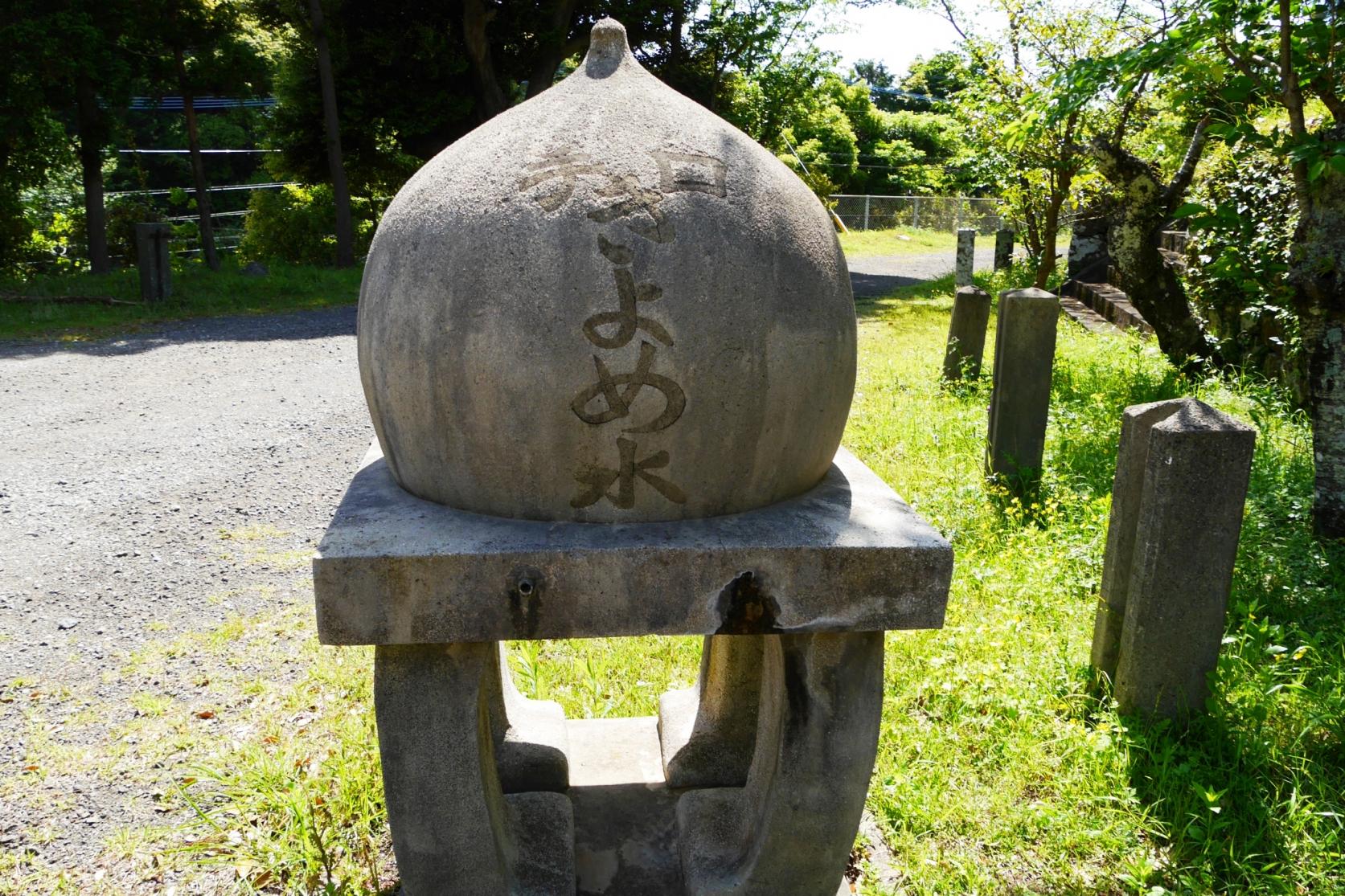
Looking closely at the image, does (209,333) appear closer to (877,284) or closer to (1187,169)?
(1187,169)

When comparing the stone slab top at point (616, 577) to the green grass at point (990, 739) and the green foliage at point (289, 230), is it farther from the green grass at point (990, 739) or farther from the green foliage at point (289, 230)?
the green foliage at point (289, 230)

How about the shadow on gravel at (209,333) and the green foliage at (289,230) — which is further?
the green foliage at (289,230)

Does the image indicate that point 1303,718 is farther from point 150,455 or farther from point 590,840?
point 150,455

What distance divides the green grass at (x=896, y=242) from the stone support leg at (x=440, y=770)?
1899 cm

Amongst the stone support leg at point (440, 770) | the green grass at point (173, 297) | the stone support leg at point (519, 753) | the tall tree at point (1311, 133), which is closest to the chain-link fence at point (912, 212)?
the green grass at point (173, 297)

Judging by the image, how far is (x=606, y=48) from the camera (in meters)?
2.24

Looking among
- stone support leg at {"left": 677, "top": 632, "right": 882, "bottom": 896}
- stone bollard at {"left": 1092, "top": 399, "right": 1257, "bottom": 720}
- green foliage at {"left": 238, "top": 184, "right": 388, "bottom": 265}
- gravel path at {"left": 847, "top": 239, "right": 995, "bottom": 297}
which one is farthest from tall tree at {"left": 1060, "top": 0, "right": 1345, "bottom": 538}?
green foliage at {"left": 238, "top": 184, "right": 388, "bottom": 265}

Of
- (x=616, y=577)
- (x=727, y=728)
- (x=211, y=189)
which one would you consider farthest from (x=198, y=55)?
(x=616, y=577)

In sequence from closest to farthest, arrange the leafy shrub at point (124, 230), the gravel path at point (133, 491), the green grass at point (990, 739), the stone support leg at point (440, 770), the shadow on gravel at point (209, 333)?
the stone support leg at point (440, 770), the green grass at point (990, 739), the gravel path at point (133, 491), the shadow on gravel at point (209, 333), the leafy shrub at point (124, 230)

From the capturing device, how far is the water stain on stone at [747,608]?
6.51ft

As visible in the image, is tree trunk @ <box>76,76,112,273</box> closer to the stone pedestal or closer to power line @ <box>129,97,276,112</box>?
power line @ <box>129,97,276,112</box>

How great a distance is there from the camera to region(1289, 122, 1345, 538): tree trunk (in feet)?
13.6

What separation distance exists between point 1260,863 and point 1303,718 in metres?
0.72

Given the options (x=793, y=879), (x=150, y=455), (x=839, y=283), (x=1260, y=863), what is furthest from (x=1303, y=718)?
(x=150, y=455)
